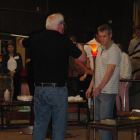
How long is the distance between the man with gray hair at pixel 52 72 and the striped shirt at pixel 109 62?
1.86 feet

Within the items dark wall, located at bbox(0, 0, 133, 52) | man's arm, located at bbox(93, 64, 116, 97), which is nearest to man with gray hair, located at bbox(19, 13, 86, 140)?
man's arm, located at bbox(93, 64, 116, 97)

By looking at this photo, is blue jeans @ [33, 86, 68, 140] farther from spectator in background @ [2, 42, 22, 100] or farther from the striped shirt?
spectator in background @ [2, 42, 22, 100]

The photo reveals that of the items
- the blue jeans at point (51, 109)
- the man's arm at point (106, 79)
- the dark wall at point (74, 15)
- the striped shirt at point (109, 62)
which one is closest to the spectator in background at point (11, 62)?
the dark wall at point (74, 15)

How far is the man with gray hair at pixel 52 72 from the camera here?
2973 millimetres

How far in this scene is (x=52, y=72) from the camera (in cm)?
297

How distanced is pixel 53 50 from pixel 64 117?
696mm

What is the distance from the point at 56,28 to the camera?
10.1 feet

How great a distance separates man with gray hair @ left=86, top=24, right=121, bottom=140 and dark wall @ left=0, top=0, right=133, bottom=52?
6630 millimetres

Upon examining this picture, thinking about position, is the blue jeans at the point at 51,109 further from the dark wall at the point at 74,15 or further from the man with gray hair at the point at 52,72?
the dark wall at the point at 74,15

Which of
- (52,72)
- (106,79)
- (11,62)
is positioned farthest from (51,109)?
(11,62)

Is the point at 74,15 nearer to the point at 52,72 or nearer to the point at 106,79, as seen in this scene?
the point at 106,79

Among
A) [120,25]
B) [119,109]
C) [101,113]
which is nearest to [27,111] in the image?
[119,109]

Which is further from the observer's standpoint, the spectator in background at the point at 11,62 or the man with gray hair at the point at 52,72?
the spectator in background at the point at 11,62

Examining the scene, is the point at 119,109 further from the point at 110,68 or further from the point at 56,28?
the point at 56,28
